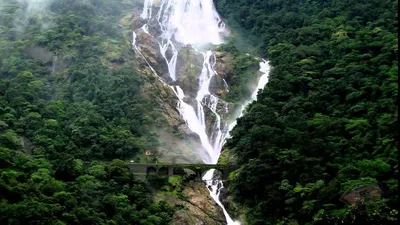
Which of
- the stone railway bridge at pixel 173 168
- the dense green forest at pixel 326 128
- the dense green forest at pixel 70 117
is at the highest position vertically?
the dense green forest at pixel 326 128

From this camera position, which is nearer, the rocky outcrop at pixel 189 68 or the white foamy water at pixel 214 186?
the white foamy water at pixel 214 186

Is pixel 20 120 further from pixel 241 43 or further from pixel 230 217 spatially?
pixel 241 43

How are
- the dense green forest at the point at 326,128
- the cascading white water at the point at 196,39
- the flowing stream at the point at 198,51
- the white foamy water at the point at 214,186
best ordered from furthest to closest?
the cascading white water at the point at 196,39
the flowing stream at the point at 198,51
the white foamy water at the point at 214,186
the dense green forest at the point at 326,128

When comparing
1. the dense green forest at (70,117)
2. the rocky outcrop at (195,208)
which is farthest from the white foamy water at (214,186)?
the dense green forest at (70,117)

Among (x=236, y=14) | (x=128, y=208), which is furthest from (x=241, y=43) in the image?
(x=128, y=208)

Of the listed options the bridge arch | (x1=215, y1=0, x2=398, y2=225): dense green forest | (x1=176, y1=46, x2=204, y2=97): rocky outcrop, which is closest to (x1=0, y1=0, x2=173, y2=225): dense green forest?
(x1=176, y1=46, x2=204, y2=97): rocky outcrop

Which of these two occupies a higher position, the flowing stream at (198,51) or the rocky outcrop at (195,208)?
the flowing stream at (198,51)

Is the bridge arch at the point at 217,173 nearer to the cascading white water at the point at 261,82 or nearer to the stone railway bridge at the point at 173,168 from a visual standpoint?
the stone railway bridge at the point at 173,168

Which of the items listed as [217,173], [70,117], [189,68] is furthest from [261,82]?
[70,117]
